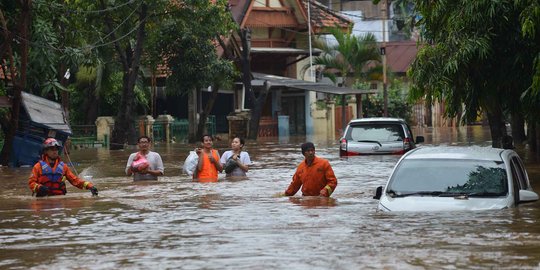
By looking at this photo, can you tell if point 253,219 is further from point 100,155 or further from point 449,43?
point 100,155

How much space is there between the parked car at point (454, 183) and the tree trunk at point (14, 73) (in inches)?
636

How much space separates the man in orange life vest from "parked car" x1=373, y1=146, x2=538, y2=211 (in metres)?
5.67

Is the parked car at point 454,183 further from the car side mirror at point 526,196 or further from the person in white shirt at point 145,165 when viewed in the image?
the person in white shirt at point 145,165

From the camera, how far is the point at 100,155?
121 ft

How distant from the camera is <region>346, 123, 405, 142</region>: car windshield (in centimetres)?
2600

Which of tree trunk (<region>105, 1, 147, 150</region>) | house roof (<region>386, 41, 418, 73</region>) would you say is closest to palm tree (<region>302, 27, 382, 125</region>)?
house roof (<region>386, 41, 418, 73</region>)

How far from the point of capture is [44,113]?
3048 centimetres

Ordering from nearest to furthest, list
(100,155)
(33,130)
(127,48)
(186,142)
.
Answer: (33,130) → (100,155) → (127,48) → (186,142)

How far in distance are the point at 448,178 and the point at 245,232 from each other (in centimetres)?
261

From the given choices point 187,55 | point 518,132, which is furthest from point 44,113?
point 518,132

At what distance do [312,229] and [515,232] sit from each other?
2.34m

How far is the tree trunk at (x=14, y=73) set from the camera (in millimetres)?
28016

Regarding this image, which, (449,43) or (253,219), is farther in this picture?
(449,43)

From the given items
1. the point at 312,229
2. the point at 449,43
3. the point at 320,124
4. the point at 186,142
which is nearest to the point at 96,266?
the point at 312,229
